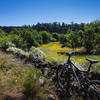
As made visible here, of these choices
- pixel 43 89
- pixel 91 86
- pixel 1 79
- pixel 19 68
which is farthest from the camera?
pixel 19 68

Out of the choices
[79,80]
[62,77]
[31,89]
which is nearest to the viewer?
[31,89]

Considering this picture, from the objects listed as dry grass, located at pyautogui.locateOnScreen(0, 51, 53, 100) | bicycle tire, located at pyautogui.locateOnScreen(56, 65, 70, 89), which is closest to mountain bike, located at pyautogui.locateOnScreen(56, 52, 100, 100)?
bicycle tire, located at pyautogui.locateOnScreen(56, 65, 70, 89)

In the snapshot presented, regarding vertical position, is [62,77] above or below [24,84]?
below

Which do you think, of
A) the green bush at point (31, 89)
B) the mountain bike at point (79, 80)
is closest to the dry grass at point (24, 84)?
the green bush at point (31, 89)

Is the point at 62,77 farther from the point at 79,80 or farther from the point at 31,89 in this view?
the point at 31,89

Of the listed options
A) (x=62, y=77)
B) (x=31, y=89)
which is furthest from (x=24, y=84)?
(x=62, y=77)

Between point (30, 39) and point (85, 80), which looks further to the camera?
point (30, 39)

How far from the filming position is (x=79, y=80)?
8.84ft

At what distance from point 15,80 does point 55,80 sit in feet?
4.35

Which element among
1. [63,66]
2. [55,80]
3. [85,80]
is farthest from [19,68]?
[85,80]

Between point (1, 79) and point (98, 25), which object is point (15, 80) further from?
point (98, 25)

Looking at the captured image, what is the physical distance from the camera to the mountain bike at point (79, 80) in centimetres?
220

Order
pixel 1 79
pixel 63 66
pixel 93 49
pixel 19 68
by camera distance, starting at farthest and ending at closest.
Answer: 1. pixel 93 49
2. pixel 19 68
3. pixel 63 66
4. pixel 1 79

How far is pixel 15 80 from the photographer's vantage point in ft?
9.00
